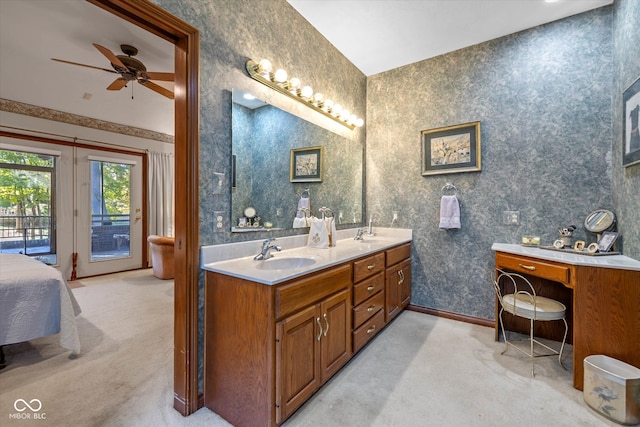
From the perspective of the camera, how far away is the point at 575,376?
1.74 m

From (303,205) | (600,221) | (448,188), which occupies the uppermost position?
(448,188)

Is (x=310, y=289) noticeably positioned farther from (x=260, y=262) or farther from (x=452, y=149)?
(x=452, y=149)

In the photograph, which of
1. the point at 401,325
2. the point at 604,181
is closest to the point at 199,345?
the point at 401,325

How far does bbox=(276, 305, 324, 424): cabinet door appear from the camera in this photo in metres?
1.31

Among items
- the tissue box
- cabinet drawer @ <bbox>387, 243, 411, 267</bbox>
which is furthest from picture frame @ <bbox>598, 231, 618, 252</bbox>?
cabinet drawer @ <bbox>387, 243, 411, 267</bbox>

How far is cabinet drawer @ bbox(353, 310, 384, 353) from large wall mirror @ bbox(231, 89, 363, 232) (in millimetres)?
964

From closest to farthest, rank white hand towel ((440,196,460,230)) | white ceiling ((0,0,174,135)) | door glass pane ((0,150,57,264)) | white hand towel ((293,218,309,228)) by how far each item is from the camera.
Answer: white ceiling ((0,0,174,135)) → white hand towel ((293,218,309,228)) → white hand towel ((440,196,460,230)) → door glass pane ((0,150,57,264))

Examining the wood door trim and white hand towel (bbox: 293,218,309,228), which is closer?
the wood door trim

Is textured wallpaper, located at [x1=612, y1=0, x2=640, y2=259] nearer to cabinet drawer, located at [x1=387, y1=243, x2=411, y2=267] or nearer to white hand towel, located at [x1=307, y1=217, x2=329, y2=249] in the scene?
cabinet drawer, located at [x1=387, y1=243, x2=411, y2=267]

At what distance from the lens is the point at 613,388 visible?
1.46 meters

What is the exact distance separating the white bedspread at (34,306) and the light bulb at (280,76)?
2.27 metres

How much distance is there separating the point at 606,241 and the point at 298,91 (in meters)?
2.60

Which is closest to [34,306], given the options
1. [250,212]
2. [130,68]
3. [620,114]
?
[250,212]

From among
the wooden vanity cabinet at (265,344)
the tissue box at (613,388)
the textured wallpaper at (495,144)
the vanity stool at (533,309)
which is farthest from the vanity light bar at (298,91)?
the tissue box at (613,388)
